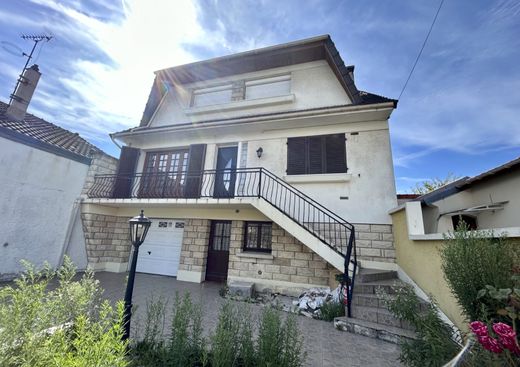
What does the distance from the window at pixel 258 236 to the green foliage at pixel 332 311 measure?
2.59 meters

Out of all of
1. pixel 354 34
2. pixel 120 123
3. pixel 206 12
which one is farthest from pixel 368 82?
pixel 120 123

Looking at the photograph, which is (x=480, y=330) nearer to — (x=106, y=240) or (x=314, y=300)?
(x=314, y=300)

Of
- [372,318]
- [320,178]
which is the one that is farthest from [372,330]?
[320,178]

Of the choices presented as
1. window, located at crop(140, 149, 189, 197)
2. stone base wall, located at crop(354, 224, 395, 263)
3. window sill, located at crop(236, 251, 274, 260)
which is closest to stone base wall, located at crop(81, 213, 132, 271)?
window, located at crop(140, 149, 189, 197)

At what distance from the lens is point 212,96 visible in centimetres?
909

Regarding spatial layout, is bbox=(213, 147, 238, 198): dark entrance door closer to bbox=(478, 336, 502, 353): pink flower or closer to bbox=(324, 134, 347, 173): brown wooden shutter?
bbox=(324, 134, 347, 173): brown wooden shutter

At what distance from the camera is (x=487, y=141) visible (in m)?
8.52

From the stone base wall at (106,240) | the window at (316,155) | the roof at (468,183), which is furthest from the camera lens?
the stone base wall at (106,240)

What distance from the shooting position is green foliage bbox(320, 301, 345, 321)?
4496mm

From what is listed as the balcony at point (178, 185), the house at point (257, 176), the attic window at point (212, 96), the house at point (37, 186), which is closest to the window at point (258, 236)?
the house at point (257, 176)

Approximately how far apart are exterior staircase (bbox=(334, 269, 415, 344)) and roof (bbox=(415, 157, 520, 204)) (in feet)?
7.50

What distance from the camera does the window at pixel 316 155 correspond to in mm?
6746

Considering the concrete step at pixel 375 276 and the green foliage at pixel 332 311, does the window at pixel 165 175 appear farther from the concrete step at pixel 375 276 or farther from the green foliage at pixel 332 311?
the concrete step at pixel 375 276

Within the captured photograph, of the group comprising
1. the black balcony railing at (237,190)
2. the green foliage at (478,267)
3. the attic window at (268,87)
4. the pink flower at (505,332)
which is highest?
the attic window at (268,87)
